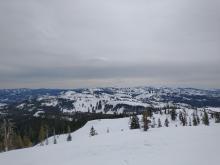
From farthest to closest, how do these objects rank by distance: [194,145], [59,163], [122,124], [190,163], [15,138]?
[122,124] < [15,138] < [194,145] < [59,163] < [190,163]

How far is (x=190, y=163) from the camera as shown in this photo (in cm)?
1883

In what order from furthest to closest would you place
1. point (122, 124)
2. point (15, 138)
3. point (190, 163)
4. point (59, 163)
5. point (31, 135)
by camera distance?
point (122, 124)
point (31, 135)
point (15, 138)
point (59, 163)
point (190, 163)

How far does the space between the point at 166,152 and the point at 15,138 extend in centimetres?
6618

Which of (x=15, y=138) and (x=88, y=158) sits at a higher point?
(x=88, y=158)

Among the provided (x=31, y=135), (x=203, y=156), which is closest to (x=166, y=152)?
(x=203, y=156)

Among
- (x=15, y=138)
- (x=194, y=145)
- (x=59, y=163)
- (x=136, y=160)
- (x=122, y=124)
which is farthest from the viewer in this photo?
(x=122, y=124)

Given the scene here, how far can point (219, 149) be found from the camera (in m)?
23.5

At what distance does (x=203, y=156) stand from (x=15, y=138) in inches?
2732

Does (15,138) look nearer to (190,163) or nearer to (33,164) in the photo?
(33,164)

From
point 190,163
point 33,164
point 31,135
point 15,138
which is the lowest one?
point 31,135

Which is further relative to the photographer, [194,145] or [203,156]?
[194,145]

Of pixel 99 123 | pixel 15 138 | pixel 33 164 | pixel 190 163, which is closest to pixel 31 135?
pixel 99 123

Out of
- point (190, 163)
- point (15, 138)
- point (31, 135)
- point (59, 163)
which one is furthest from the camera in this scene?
point (31, 135)

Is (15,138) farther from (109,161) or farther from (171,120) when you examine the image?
(171,120)
